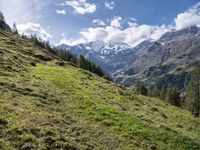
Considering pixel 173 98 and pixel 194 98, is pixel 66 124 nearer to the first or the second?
pixel 194 98

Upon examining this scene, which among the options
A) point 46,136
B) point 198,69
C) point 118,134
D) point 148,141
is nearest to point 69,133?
point 46,136

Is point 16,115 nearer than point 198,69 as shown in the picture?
Yes

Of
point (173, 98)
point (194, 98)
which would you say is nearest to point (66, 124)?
point (194, 98)

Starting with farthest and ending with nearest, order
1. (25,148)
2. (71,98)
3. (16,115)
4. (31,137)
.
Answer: (71,98)
(16,115)
(31,137)
(25,148)

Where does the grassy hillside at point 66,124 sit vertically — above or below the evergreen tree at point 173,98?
above

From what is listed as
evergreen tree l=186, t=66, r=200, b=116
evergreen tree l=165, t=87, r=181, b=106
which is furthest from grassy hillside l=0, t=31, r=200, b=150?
evergreen tree l=165, t=87, r=181, b=106

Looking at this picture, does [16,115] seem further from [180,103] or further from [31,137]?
[180,103]

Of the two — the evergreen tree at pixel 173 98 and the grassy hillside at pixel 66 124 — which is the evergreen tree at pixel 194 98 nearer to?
the evergreen tree at pixel 173 98

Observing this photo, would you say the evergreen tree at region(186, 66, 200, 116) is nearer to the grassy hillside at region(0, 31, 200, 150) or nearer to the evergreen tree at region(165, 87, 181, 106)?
the evergreen tree at region(165, 87, 181, 106)

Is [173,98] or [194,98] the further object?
[173,98]

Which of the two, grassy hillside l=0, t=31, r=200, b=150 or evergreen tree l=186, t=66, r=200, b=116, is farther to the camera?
evergreen tree l=186, t=66, r=200, b=116

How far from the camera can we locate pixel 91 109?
39656 millimetres

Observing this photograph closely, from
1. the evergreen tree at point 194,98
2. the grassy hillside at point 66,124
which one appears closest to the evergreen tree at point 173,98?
the evergreen tree at point 194,98

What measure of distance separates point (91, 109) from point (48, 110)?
6.62 meters
